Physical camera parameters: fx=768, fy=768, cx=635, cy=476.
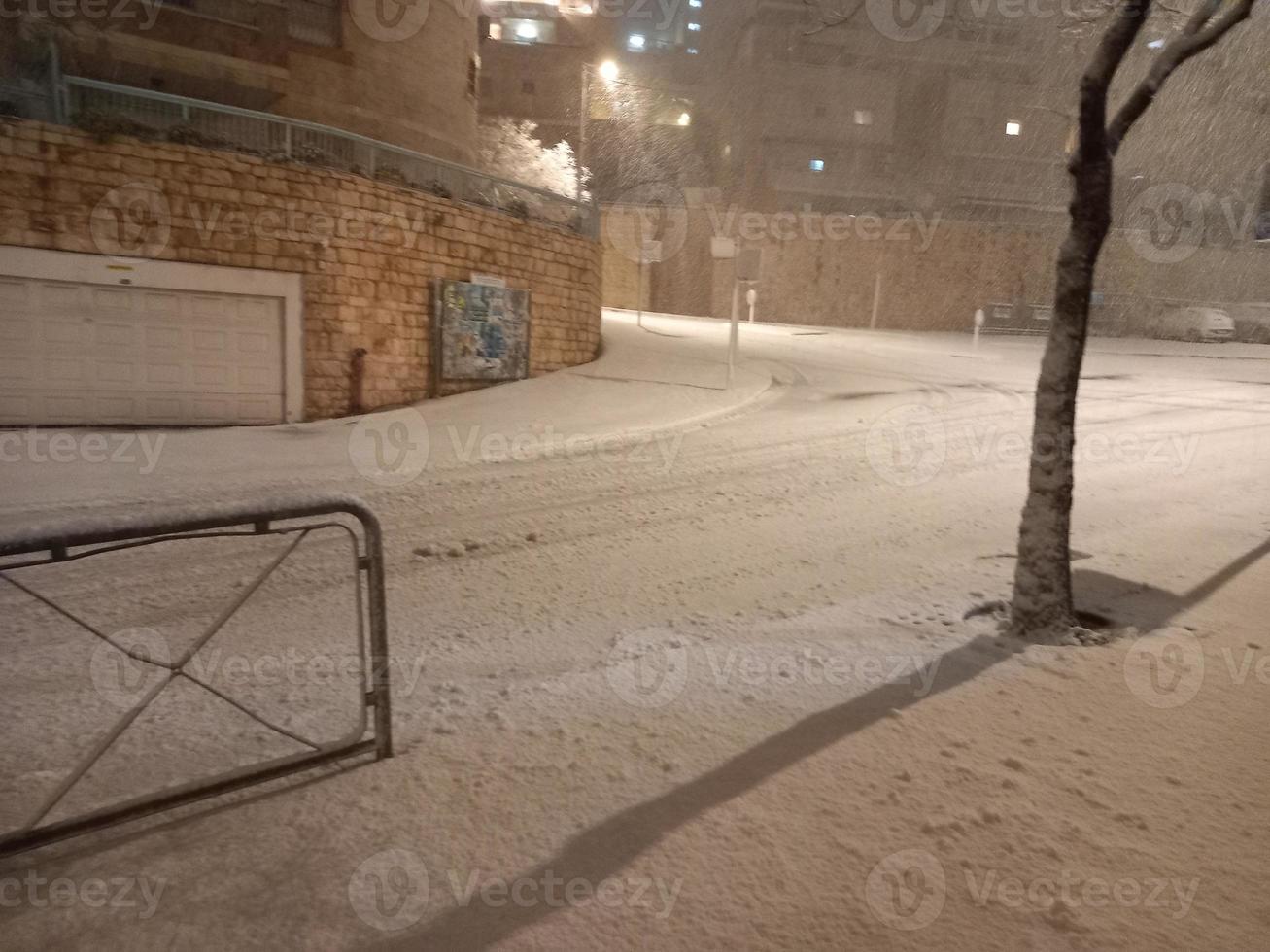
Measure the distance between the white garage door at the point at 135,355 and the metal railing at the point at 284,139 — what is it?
2.42 meters

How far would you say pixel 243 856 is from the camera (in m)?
2.59

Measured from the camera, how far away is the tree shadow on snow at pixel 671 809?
7.69 ft

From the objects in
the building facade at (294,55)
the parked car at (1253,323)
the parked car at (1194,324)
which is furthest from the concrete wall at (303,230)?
the parked car at (1253,323)

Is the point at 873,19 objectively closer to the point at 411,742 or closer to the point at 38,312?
the point at 38,312

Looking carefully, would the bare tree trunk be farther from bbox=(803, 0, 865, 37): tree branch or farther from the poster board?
the poster board

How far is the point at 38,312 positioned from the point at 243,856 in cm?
1140

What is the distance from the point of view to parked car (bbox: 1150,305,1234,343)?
101 ft

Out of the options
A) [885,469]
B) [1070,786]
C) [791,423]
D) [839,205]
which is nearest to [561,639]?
[1070,786]

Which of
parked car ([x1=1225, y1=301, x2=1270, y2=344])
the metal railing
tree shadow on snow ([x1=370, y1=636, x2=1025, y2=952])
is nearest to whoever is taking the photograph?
tree shadow on snow ([x1=370, y1=636, x2=1025, y2=952])

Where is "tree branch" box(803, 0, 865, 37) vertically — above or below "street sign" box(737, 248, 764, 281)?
above

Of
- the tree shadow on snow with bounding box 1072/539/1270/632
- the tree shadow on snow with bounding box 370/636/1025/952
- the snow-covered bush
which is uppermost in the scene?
the snow-covered bush

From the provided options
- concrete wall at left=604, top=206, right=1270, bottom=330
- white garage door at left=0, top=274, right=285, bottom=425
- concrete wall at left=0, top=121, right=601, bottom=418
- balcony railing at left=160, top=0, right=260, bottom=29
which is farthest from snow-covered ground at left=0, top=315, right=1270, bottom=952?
concrete wall at left=604, top=206, right=1270, bottom=330

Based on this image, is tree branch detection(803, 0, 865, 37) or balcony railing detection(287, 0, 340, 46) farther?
balcony railing detection(287, 0, 340, 46)

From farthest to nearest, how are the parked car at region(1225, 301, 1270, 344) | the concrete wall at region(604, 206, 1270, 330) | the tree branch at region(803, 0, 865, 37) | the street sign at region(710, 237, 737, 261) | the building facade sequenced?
1. the concrete wall at region(604, 206, 1270, 330)
2. the parked car at region(1225, 301, 1270, 344)
3. the building facade
4. the street sign at region(710, 237, 737, 261)
5. the tree branch at region(803, 0, 865, 37)
